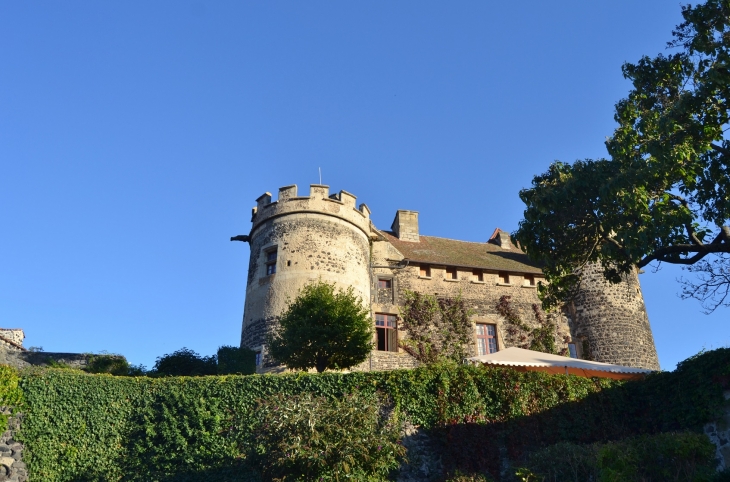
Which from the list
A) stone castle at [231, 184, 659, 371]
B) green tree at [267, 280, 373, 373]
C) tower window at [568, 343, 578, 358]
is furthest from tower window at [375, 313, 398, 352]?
tower window at [568, 343, 578, 358]

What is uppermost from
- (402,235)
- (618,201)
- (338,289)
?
(402,235)

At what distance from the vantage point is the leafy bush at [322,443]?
1048 cm

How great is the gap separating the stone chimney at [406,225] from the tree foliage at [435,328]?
385 centimetres

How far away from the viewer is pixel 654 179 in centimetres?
1224

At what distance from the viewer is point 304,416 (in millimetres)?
10852

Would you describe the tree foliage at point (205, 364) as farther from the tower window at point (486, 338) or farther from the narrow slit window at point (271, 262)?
the tower window at point (486, 338)

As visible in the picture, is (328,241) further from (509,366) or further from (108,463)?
(108,463)

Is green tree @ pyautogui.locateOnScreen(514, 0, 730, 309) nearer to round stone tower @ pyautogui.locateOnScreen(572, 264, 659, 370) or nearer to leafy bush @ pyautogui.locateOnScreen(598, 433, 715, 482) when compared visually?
leafy bush @ pyautogui.locateOnScreen(598, 433, 715, 482)

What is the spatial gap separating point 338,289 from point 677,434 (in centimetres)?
1156

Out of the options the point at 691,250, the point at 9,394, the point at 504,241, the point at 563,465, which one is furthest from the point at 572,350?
the point at 9,394

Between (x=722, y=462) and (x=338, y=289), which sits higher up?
(x=338, y=289)

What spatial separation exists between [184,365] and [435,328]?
8.93 m

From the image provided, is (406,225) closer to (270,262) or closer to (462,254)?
(462,254)

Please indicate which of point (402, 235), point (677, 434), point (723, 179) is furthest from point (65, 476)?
point (402, 235)
